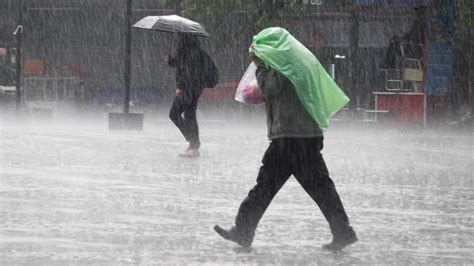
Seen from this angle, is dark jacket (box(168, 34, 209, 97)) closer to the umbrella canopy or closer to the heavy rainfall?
the heavy rainfall

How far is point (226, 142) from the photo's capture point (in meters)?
22.9

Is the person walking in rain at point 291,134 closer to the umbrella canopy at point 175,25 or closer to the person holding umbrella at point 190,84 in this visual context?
the person holding umbrella at point 190,84

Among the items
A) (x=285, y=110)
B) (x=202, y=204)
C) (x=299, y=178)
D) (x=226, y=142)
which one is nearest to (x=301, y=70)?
(x=285, y=110)

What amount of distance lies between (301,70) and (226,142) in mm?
13184

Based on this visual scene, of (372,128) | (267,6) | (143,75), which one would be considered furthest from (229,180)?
(143,75)

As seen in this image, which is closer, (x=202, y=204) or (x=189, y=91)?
(x=202, y=204)

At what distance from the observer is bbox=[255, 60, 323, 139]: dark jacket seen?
970cm

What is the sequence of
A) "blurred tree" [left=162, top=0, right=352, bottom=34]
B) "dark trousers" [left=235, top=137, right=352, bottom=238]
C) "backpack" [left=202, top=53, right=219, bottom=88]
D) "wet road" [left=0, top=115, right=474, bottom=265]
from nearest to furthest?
1. "wet road" [left=0, top=115, right=474, bottom=265]
2. "dark trousers" [left=235, top=137, right=352, bottom=238]
3. "backpack" [left=202, top=53, right=219, bottom=88]
4. "blurred tree" [left=162, top=0, right=352, bottom=34]

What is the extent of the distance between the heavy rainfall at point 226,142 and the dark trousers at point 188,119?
20 millimetres

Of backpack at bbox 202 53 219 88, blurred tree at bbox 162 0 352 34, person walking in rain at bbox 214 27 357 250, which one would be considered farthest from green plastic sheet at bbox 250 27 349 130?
blurred tree at bbox 162 0 352 34

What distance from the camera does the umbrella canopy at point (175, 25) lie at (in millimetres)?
19719

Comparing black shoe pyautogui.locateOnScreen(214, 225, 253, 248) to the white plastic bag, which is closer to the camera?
black shoe pyautogui.locateOnScreen(214, 225, 253, 248)

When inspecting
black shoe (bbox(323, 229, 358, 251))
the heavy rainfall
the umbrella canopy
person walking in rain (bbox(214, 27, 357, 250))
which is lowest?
the heavy rainfall

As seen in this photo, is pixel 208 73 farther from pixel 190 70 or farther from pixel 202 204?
pixel 202 204
